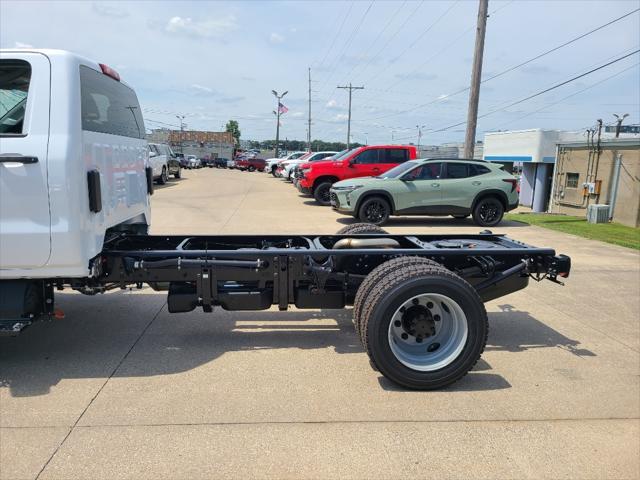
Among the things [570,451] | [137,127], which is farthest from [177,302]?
[570,451]

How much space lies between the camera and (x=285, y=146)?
120062 mm

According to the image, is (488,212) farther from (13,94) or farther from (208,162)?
(208,162)

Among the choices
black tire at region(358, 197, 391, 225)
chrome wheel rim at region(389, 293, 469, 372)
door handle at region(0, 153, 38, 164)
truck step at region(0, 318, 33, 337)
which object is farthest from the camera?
black tire at region(358, 197, 391, 225)

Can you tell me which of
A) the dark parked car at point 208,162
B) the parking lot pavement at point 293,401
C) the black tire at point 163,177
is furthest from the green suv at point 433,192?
the dark parked car at point 208,162

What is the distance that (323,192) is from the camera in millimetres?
16766

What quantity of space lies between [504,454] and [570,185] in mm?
19039

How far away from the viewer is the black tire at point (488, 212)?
41.9 ft

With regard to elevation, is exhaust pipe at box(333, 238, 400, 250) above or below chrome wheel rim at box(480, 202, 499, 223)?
above

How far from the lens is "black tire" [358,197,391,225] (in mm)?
12375

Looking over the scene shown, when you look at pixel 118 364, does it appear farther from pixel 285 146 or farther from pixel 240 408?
pixel 285 146

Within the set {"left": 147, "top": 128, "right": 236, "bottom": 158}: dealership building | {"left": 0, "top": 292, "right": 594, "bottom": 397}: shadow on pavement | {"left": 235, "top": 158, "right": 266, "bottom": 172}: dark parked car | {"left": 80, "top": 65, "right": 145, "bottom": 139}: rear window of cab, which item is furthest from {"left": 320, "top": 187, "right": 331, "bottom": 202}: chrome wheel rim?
{"left": 147, "top": 128, "right": 236, "bottom": 158}: dealership building

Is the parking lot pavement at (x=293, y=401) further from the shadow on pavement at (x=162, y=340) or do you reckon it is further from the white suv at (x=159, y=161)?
the white suv at (x=159, y=161)

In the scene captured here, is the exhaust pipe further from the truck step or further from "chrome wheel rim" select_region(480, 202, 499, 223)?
"chrome wheel rim" select_region(480, 202, 499, 223)

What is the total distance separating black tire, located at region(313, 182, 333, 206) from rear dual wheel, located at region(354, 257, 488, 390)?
1270 centimetres
